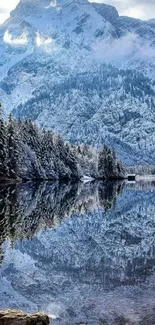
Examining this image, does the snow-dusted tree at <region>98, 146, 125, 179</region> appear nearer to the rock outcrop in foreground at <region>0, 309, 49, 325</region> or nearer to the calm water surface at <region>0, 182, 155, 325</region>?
the calm water surface at <region>0, 182, 155, 325</region>

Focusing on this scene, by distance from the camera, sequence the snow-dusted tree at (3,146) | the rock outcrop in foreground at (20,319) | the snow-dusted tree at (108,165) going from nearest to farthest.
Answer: the rock outcrop in foreground at (20,319) < the snow-dusted tree at (3,146) < the snow-dusted tree at (108,165)

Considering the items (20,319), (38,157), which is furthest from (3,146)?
(20,319)

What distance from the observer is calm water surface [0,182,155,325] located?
18453mm

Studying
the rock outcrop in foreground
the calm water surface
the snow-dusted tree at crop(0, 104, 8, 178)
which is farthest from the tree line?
the rock outcrop in foreground

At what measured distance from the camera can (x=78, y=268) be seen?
83.9 feet

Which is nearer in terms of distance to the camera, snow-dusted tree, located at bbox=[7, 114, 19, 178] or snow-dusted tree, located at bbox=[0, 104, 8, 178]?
snow-dusted tree, located at bbox=[0, 104, 8, 178]

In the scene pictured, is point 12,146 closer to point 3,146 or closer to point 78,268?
point 3,146

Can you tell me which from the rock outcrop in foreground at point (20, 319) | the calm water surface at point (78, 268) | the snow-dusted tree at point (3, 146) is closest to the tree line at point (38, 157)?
the snow-dusted tree at point (3, 146)

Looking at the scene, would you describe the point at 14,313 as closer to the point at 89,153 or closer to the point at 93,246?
the point at 93,246

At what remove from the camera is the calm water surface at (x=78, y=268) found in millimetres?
18453

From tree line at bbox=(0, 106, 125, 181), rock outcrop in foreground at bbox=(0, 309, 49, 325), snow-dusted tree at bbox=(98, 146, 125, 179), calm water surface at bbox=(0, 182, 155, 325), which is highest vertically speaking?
rock outcrop in foreground at bbox=(0, 309, 49, 325)

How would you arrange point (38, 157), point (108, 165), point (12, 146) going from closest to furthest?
1. point (12, 146)
2. point (38, 157)
3. point (108, 165)

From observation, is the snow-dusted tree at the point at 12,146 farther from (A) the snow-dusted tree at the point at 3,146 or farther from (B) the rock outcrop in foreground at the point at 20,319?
(B) the rock outcrop in foreground at the point at 20,319

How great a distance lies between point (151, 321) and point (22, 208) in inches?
1405
